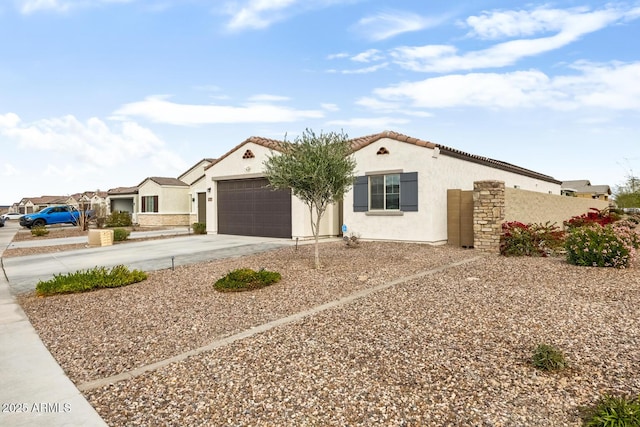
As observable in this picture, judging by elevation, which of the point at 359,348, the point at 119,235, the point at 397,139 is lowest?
the point at 359,348

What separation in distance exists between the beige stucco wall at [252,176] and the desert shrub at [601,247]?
9886 mm

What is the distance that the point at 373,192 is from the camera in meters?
16.0

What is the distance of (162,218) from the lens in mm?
31250

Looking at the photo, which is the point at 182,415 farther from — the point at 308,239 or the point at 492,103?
the point at 492,103

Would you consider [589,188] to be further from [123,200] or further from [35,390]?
[35,390]

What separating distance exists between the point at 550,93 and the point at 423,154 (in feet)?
27.5

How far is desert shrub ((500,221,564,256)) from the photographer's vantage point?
1234cm

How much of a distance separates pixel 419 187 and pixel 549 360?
35.5 ft

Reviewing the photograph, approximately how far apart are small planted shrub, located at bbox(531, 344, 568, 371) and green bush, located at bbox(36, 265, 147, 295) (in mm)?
8610

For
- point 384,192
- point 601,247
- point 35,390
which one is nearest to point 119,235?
point 384,192

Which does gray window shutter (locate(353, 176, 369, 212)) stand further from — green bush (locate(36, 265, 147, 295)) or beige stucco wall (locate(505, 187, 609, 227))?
green bush (locate(36, 265, 147, 295))

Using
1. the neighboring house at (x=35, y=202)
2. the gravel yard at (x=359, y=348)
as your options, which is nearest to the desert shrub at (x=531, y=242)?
the gravel yard at (x=359, y=348)

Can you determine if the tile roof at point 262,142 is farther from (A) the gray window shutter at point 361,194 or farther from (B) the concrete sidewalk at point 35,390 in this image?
(B) the concrete sidewalk at point 35,390

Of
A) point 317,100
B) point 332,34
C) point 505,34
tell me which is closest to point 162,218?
point 317,100
